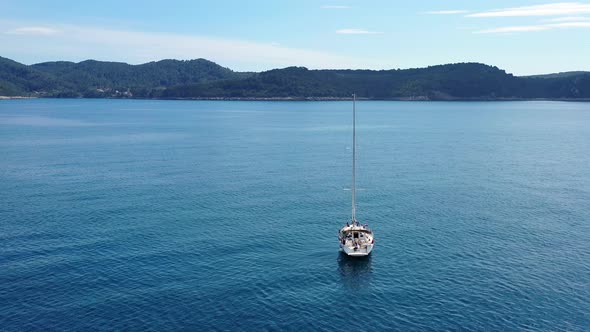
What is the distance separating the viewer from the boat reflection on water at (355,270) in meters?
65.4

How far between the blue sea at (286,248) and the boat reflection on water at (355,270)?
30 centimetres

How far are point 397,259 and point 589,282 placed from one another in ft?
81.0

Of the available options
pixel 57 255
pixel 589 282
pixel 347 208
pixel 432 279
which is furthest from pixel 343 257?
pixel 57 255

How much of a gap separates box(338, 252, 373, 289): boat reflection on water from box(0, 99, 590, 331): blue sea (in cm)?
30

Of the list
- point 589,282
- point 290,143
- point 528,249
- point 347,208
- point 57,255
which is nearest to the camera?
point 589,282

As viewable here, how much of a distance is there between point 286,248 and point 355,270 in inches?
479

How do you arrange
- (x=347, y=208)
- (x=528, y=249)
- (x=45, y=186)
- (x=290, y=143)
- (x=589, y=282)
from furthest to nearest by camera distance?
(x=290, y=143) < (x=45, y=186) < (x=347, y=208) < (x=528, y=249) < (x=589, y=282)

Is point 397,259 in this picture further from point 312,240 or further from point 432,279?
point 312,240

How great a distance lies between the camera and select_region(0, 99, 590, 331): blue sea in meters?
56.2

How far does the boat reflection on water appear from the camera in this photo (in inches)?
2574

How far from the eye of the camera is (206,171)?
13388cm

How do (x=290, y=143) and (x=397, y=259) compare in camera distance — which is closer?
(x=397, y=259)

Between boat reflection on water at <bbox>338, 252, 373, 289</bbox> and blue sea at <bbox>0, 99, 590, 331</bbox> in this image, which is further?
boat reflection on water at <bbox>338, 252, 373, 289</bbox>

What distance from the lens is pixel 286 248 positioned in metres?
76.5
